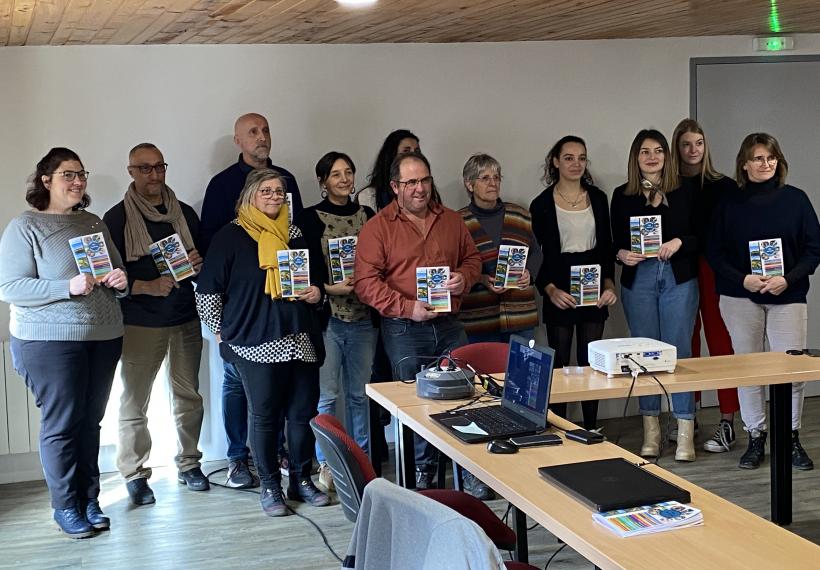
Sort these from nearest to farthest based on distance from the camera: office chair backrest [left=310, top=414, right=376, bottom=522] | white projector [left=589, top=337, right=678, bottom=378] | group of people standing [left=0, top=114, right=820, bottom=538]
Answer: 1. office chair backrest [left=310, top=414, right=376, bottom=522]
2. white projector [left=589, top=337, right=678, bottom=378]
3. group of people standing [left=0, top=114, right=820, bottom=538]

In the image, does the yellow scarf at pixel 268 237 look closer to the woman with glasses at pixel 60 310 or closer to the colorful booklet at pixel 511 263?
the woman with glasses at pixel 60 310

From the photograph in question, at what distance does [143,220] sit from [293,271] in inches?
40.0

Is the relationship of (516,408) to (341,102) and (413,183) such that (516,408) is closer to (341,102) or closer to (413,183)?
(413,183)

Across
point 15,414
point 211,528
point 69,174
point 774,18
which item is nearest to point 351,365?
point 211,528

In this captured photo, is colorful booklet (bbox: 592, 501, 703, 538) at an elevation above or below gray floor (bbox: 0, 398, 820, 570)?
above

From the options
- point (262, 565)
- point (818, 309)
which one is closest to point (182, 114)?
point (262, 565)

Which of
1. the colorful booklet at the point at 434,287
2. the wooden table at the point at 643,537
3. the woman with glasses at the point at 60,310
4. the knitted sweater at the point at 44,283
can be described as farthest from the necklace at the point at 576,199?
the wooden table at the point at 643,537

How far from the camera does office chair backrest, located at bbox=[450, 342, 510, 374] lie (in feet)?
14.2

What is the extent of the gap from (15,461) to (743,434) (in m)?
4.33

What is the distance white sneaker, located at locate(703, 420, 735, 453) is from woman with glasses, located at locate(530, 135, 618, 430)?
68 cm

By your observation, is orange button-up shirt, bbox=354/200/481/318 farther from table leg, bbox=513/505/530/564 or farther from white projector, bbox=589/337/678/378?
table leg, bbox=513/505/530/564

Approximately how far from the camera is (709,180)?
5.73 meters

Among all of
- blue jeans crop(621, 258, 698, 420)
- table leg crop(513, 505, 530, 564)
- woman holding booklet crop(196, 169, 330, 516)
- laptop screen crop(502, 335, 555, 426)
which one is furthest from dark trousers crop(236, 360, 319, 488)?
blue jeans crop(621, 258, 698, 420)

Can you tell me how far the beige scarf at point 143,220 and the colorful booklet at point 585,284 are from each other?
2.11m
